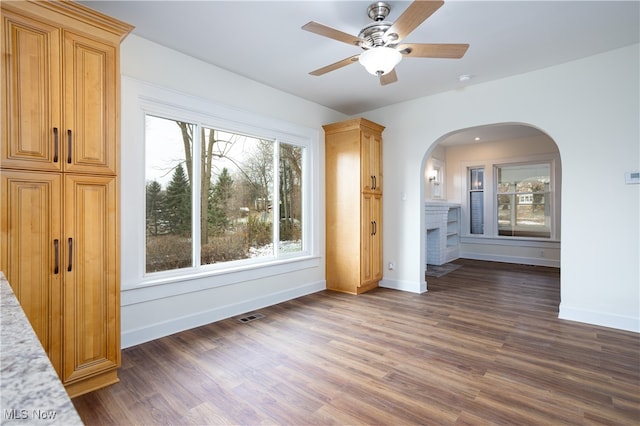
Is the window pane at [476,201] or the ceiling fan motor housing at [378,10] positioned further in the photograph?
the window pane at [476,201]

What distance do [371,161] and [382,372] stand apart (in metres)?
3.02

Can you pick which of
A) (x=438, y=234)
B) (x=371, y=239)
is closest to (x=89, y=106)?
(x=371, y=239)

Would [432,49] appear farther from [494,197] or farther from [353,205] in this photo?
[494,197]

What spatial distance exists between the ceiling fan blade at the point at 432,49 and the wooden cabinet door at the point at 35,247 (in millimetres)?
2468

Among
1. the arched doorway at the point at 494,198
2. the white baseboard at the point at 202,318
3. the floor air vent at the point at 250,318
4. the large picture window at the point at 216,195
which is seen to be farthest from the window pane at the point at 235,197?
the arched doorway at the point at 494,198

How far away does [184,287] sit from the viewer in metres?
3.15

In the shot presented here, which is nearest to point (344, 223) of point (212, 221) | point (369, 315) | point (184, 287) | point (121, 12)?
point (369, 315)

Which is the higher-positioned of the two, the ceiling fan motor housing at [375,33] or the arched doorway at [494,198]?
the ceiling fan motor housing at [375,33]

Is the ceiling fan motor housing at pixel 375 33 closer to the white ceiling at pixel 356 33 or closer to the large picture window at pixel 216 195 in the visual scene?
the white ceiling at pixel 356 33

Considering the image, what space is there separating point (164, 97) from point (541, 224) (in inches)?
291

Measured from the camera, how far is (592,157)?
331 centimetres

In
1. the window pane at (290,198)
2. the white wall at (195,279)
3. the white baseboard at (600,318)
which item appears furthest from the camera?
the window pane at (290,198)

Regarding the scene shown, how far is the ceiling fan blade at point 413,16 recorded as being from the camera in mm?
1816

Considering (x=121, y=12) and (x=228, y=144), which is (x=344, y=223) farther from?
(x=121, y=12)
